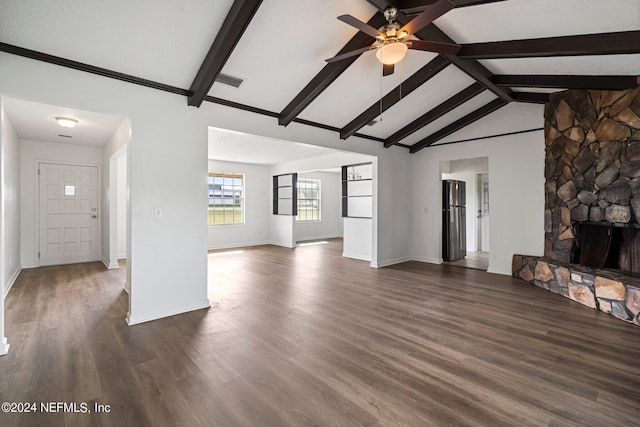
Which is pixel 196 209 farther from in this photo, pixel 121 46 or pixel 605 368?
pixel 605 368

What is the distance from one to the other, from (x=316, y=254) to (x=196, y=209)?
175 inches

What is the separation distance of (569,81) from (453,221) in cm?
349

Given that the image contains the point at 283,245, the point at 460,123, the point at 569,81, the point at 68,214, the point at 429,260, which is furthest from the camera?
the point at 283,245

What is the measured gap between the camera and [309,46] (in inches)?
123

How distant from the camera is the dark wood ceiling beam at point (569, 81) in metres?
3.59

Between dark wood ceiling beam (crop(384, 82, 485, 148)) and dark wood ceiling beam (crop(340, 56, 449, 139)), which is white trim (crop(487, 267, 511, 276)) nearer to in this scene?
dark wood ceiling beam (crop(384, 82, 485, 148))

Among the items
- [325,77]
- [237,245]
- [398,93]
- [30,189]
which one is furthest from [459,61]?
[30,189]

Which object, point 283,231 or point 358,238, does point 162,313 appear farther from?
point 283,231

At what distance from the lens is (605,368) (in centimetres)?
230

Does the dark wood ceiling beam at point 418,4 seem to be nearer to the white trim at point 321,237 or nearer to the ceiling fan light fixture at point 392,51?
the ceiling fan light fixture at point 392,51

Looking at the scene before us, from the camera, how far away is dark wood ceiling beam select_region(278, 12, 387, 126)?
10.2ft

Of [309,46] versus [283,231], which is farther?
[283,231]

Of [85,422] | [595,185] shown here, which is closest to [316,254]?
[595,185]

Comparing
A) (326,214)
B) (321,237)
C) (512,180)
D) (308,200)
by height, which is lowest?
(321,237)
